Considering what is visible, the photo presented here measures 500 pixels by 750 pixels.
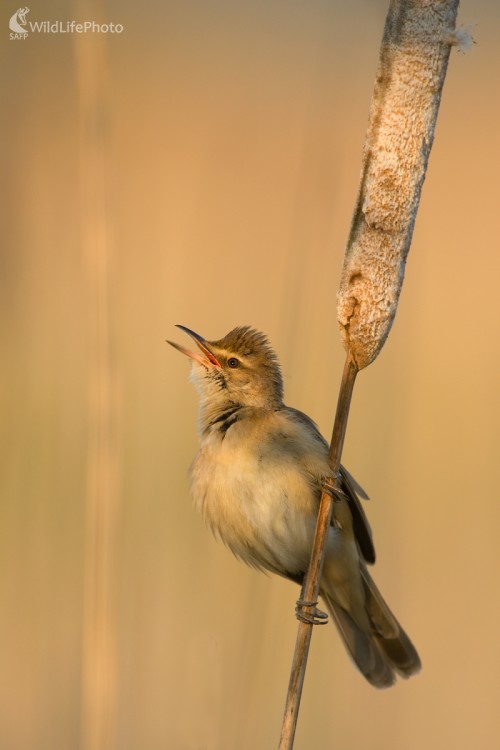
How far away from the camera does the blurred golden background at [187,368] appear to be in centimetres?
242

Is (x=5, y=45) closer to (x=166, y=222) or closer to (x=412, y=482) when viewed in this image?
(x=166, y=222)

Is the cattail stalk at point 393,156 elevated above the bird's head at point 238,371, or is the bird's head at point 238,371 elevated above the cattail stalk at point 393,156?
the cattail stalk at point 393,156

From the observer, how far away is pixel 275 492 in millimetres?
2686

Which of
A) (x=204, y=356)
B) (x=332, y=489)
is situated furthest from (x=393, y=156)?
(x=204, y=356)

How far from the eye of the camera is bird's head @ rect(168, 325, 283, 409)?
287 centimetres

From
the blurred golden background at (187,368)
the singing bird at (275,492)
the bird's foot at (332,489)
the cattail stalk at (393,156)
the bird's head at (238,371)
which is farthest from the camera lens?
the bird's head at (238,371)

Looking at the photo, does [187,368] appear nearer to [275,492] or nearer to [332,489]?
[275,492]

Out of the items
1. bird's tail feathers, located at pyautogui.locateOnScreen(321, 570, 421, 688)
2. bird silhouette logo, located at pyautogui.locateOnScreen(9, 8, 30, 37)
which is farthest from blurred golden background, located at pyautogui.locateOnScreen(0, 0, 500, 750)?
bird's tail feathers, located at pyautogui.locateOnScreen(321, 570, 421, 688)

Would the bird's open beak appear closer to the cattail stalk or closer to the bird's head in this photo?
the bird's head

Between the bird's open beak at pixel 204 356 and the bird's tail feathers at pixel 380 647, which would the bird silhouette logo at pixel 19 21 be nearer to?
the bird's open beak at pixel 204 356

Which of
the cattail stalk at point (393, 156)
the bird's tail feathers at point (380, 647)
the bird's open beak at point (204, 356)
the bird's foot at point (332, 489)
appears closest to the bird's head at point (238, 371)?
the bird's open beak at point (204, 356)

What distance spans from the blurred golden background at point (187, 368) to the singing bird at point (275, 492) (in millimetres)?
118

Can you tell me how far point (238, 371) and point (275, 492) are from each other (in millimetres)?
417

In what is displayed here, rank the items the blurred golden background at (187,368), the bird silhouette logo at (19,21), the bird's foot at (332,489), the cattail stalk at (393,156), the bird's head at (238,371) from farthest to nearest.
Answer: the bird silhouette logo at (19,21), the bird's head at (238,371), the blurred golden background at (187,368), the bird's foot at (332,489), the cattail stalk at (393,156)
